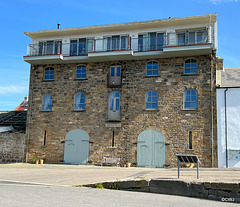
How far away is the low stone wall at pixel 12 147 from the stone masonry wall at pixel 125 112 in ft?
2.21

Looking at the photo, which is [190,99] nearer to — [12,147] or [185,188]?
[185,188]

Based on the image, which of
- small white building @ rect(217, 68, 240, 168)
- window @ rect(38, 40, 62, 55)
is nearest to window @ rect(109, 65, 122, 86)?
window @ rect(38, 40, 62, 55)

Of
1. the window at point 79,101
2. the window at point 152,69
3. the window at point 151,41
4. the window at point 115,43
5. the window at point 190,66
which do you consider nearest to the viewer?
the window at point 190,66

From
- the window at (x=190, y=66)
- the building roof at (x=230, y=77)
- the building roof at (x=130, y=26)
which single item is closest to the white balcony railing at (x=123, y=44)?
the building roof at (x=130, y=26)

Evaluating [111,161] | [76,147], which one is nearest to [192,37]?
[111,161]

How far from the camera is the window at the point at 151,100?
21.7m

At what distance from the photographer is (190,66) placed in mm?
21359

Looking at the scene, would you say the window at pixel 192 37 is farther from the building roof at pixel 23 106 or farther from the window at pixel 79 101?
the building roof at pixel 23 106

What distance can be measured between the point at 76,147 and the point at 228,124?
1051cm

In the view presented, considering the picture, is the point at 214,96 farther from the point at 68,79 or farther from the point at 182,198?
the point at 182,198

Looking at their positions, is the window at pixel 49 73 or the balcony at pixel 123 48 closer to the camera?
the balcony at pixel 123 48

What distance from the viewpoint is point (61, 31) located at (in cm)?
2388

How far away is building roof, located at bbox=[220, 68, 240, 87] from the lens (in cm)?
2088

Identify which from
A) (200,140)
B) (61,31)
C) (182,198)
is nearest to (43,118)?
(61,31)
